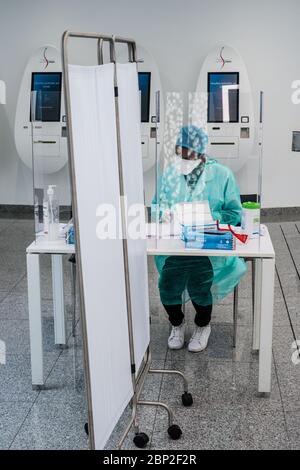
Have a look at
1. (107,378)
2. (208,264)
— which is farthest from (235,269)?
(107,378)

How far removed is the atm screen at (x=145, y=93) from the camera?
6.41m

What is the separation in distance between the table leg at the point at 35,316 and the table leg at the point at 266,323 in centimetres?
109

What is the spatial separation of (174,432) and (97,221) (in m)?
1.07

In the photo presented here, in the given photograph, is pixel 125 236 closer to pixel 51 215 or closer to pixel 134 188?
pixel 134 188

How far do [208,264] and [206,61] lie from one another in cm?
338

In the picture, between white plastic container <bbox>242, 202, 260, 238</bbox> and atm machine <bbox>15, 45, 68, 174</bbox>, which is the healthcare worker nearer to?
white plastic container <bbox>242, 202, 260, 238</bbox>

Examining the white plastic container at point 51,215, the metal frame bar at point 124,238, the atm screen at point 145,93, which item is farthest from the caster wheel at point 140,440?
the atm screen at point 145,93

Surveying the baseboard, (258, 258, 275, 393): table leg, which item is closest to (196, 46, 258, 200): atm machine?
(258, 258, 275, 393): table leg

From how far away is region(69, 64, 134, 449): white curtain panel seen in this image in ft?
7.17

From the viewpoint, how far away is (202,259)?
3703 mm

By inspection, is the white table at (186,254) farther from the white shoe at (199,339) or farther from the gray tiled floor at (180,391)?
the white shoe at (199,339)

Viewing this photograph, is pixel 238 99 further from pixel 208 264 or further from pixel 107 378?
pixel 107 378

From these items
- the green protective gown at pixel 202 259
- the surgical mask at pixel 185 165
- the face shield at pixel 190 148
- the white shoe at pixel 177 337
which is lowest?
the white shoe at pixel 177 337

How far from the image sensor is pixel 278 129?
6.90 m
